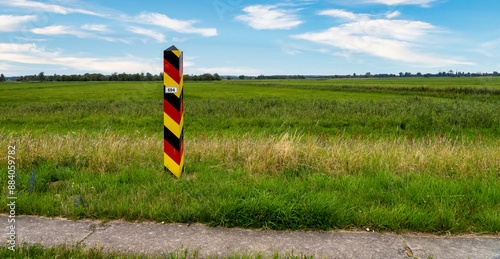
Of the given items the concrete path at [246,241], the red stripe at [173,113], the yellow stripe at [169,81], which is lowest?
the concrete path at [246,241]

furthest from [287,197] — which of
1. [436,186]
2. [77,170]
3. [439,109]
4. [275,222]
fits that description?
[439,109]

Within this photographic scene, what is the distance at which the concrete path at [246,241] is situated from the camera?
2.96 meters

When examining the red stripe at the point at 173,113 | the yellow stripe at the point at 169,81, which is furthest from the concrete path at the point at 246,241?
the yellow stripe at the point at 169,81

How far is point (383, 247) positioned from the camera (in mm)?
3053

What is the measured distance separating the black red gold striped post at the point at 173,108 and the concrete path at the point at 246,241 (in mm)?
1581

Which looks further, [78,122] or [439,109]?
[439,109]

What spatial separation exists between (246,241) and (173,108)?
8.62 ft

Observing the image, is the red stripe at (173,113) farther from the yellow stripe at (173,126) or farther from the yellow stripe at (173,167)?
the yellow stripe at (173,167)

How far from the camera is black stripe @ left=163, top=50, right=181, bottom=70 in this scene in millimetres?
4840

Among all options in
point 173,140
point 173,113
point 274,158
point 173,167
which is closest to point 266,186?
point 274,158

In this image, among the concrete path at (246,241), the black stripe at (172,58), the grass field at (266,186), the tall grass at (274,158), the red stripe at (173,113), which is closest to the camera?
the concrete path at (246,241)

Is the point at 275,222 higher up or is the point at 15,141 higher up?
the point at 15,141

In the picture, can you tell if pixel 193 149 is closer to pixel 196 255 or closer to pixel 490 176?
pixel 196 255

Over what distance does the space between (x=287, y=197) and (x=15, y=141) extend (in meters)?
6.17
